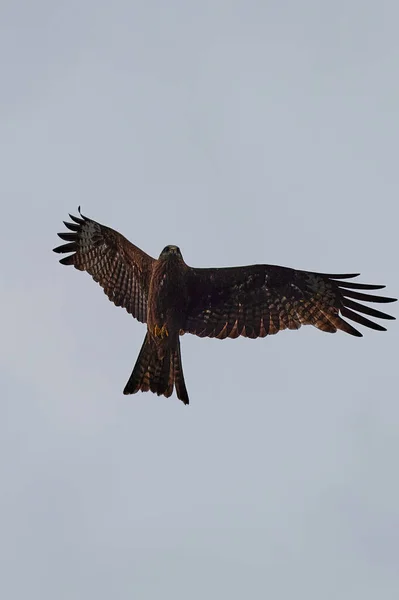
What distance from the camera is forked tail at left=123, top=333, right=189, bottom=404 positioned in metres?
14.3

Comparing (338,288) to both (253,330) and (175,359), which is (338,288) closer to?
(253,330)

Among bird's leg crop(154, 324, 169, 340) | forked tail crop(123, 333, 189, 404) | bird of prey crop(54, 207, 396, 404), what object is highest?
bird of prey crop(54, 207, 396, 404)

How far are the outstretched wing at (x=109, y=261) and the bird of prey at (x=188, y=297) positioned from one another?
0.01 metres

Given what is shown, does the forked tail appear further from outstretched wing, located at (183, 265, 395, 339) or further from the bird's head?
the bird's head

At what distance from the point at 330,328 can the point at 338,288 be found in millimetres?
539

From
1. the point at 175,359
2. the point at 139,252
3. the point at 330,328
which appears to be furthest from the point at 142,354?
the point at 330,328

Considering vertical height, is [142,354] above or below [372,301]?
below

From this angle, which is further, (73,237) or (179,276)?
(73,237)

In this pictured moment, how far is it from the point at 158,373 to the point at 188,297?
3.54ft

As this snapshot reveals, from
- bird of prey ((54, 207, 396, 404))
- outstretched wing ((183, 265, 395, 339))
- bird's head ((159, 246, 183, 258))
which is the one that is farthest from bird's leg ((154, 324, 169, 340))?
bird's head ((159, 246, 183, 258))

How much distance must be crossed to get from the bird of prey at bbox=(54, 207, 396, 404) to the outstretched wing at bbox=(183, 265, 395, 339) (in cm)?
1

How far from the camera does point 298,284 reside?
14.7m

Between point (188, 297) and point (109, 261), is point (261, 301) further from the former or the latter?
point (109, 261)

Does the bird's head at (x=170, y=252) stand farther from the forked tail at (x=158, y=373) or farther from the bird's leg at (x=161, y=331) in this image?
the forked tail at (x=158, y=373)
